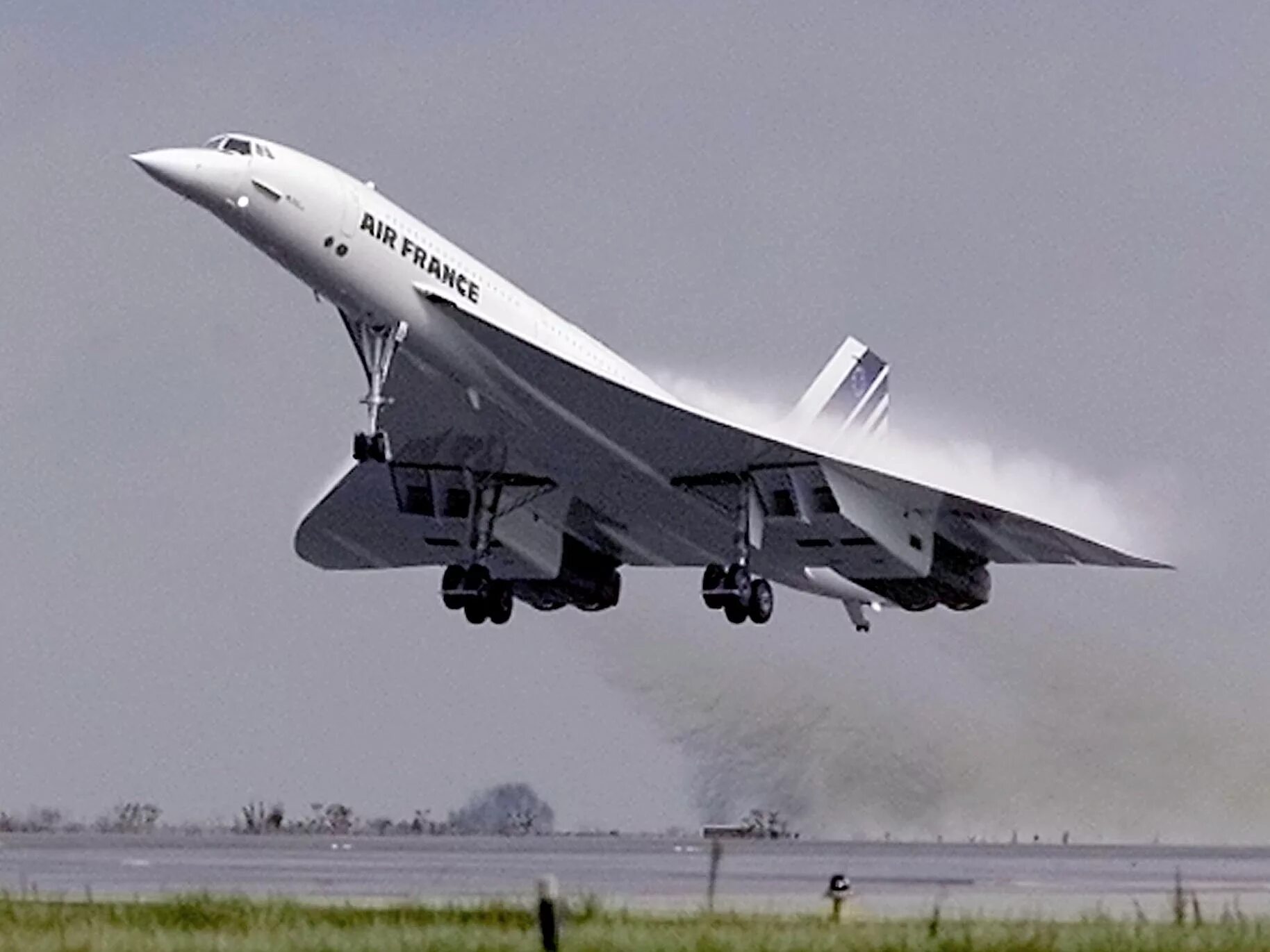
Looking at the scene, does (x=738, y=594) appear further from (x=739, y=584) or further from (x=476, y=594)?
(x=476, y=594)

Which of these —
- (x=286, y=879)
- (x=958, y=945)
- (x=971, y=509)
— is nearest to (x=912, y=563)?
(x=971, y=509)

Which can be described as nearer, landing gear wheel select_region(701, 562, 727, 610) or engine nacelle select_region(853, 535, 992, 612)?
landing gear wheel select_region(701, 562, 727, 610)

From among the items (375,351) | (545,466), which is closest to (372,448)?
(375,351)

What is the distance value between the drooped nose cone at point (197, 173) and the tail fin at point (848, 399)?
13.5 m

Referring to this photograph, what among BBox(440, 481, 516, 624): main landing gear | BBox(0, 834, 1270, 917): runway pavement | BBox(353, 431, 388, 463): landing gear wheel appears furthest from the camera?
BBox(440, 481, 516, 624): main landing gear

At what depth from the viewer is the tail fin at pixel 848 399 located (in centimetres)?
3756

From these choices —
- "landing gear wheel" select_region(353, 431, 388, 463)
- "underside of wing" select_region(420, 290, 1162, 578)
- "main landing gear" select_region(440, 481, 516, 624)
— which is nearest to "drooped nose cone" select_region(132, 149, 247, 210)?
"landing gear wheel" select_region(353, 431, 388, 463)

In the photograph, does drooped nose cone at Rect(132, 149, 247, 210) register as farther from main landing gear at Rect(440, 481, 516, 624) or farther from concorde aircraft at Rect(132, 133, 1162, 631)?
main landing gear at Rect(440, 481, 516, 624)

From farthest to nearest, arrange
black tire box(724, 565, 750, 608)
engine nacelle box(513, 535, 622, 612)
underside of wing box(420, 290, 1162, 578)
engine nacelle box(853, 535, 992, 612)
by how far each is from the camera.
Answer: engine nacelle box(513, 535, 622, 612)
engine nacelle box(853, 535, 992, 612)
black tire box(724, 565, 750, 608)
underside of wing box(420, 290, 1162, 578)

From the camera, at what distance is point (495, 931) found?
17234mm

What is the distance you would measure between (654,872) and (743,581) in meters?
4.94

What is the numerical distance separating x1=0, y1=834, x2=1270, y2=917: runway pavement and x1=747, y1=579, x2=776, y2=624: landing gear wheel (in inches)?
131

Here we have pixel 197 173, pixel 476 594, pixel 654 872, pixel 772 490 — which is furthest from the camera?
pixel 476 594

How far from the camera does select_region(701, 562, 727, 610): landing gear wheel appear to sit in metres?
31.9
